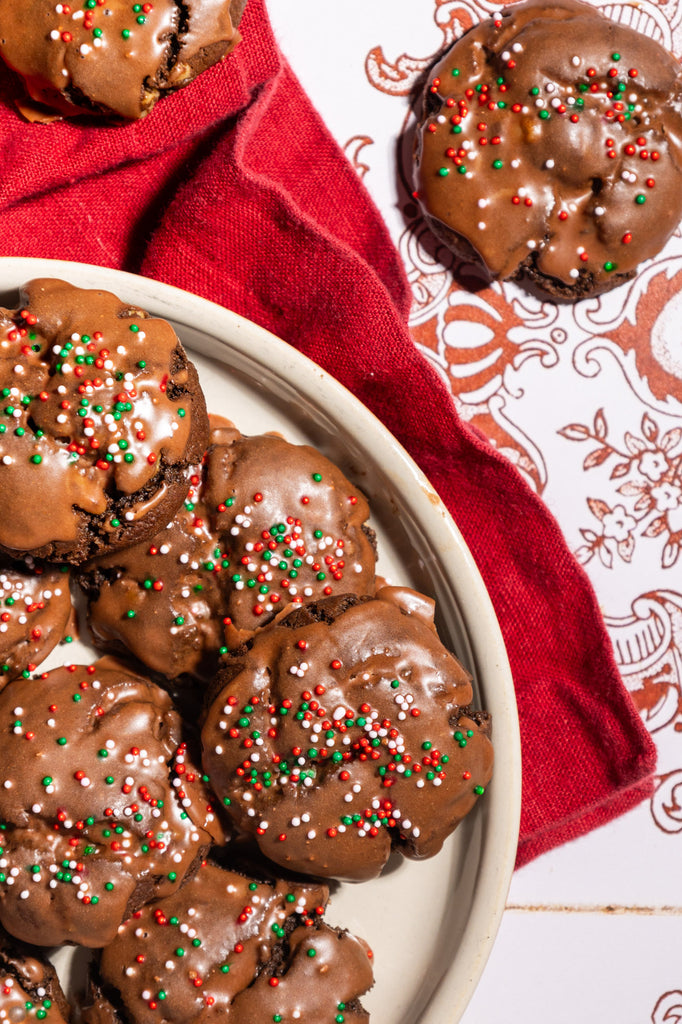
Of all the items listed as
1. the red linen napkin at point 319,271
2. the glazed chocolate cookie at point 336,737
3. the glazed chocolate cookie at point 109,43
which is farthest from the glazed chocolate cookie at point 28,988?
the glazed chocolate cookie at point 109,43

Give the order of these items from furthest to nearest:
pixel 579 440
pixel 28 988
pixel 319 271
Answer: pixel 579 440 → pixel 319 271 → pixel 28 988

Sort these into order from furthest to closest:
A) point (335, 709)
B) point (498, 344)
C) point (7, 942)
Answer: point (498, 344) < point (7, 942) < point (335, 709)

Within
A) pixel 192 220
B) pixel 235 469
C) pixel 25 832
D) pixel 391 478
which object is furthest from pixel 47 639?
pixel 192 220

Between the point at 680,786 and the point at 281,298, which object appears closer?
→ the point at 281,298

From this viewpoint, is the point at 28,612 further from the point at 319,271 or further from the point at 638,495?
the point at 638,495

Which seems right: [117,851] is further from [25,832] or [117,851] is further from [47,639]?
[47,639]

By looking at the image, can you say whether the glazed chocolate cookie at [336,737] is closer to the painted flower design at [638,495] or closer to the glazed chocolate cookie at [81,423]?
the glazed chocolate cookie at [81,423]

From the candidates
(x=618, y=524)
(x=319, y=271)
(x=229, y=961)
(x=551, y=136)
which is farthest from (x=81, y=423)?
(x=618, y=524)
